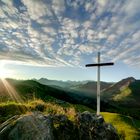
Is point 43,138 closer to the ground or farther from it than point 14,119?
closer to the ground

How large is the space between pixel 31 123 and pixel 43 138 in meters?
0.96

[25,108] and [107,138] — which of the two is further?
[25,108]

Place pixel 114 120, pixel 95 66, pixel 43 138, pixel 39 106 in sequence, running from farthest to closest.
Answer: pixel 114 120, pixel 95 66, pixel 39 106, pixel 43 138

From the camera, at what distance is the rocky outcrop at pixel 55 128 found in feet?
35.9

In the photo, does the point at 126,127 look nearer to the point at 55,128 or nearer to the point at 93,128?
the point at 93,128

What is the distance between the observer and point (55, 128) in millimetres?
12188

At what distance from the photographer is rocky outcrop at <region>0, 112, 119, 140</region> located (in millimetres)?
10953

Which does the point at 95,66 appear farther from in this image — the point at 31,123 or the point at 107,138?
the point at 31,123

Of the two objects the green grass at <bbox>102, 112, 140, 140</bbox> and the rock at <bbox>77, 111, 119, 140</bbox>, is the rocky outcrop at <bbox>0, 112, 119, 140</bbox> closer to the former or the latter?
the rock at <bbox>77, 111, 119, 140</bbox>

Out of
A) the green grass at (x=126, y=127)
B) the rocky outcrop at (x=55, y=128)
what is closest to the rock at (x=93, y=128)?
the rocky outcrop at (x=55, y=128)

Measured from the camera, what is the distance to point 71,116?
1396 centimetres

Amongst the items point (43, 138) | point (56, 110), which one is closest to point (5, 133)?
point (43, 138)

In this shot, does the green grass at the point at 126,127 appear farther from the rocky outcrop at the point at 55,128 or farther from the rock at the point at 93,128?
the rocky outcrop at the point at 55,128

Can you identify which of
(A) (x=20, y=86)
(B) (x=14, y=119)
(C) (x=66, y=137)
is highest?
(A) (x=20, y=86)
